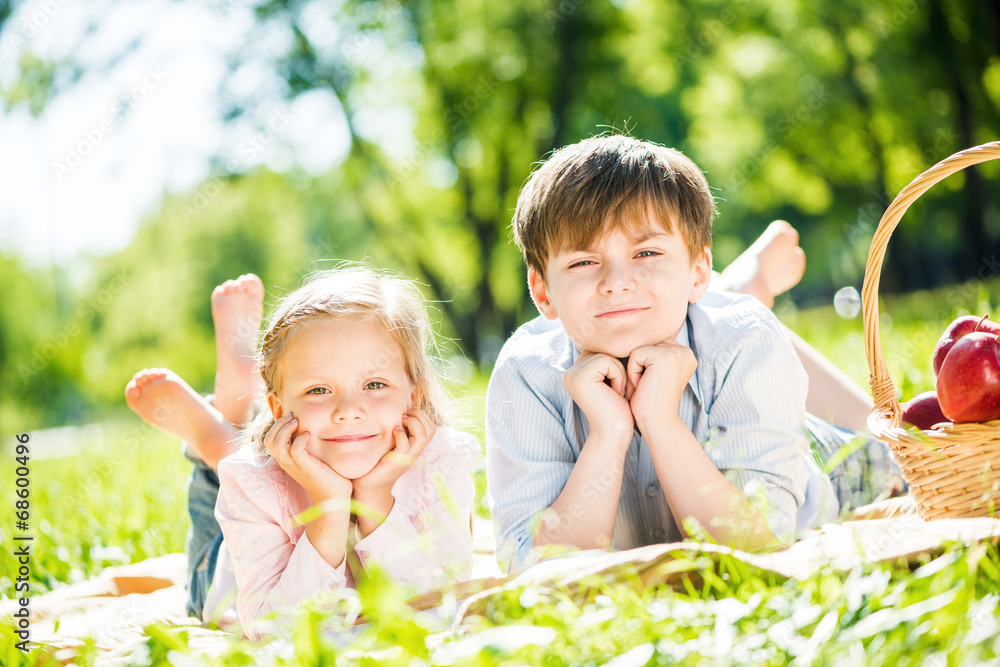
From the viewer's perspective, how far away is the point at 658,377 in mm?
1938

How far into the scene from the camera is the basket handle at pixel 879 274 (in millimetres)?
1772

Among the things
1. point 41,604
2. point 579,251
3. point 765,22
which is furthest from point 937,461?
point 765,22

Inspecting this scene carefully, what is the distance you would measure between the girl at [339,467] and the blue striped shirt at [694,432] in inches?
5.2

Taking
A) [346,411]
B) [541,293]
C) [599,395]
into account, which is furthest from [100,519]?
[599,395]

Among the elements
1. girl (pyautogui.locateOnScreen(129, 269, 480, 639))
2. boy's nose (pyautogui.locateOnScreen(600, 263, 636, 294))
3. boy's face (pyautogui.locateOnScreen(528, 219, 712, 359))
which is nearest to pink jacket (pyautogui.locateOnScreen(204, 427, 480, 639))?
girl (pyautogui.locateOnScreen(129, 269, 480, 639))

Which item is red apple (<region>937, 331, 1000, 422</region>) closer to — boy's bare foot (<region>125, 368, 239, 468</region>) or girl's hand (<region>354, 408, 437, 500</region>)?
girl's hand (<region>354, 408, 437, 500</region>)

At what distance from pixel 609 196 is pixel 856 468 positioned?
4.58ft

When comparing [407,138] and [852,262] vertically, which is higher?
[407,138]

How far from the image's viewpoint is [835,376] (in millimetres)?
2986

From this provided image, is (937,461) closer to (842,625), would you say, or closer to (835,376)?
(842,625)

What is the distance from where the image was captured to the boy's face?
1.97 meters

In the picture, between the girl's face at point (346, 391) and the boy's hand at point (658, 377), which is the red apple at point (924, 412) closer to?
the boy's hand at point (658, 377)


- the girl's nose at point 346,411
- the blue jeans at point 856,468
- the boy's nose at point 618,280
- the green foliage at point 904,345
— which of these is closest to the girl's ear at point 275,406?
the girl's nose at point 346,411

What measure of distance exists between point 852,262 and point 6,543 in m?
25.4
